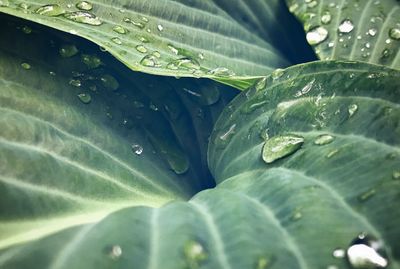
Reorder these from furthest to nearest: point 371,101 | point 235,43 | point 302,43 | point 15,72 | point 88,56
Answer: point 302,43 < point 235,43 < point 88,56 < point 15,72 < point 371,101

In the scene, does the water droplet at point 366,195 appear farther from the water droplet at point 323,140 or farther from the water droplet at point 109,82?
the water droplet at point 109,82

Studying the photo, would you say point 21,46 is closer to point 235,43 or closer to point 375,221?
point 235,43

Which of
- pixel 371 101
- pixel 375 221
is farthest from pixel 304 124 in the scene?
pixel 375 221

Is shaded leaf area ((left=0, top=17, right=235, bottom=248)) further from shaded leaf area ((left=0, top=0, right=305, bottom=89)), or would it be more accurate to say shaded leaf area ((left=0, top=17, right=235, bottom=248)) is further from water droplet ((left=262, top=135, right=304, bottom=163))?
water droplet ((left=262, top=135, right=304, bottom=163))

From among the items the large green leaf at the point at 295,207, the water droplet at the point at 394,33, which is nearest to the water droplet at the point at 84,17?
the large green leaf at the point at 295,207

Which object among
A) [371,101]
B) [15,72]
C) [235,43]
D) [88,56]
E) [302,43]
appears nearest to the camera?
[371,101]

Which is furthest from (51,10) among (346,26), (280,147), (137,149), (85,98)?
(346,26)

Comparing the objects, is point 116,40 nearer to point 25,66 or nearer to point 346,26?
point 25,66
